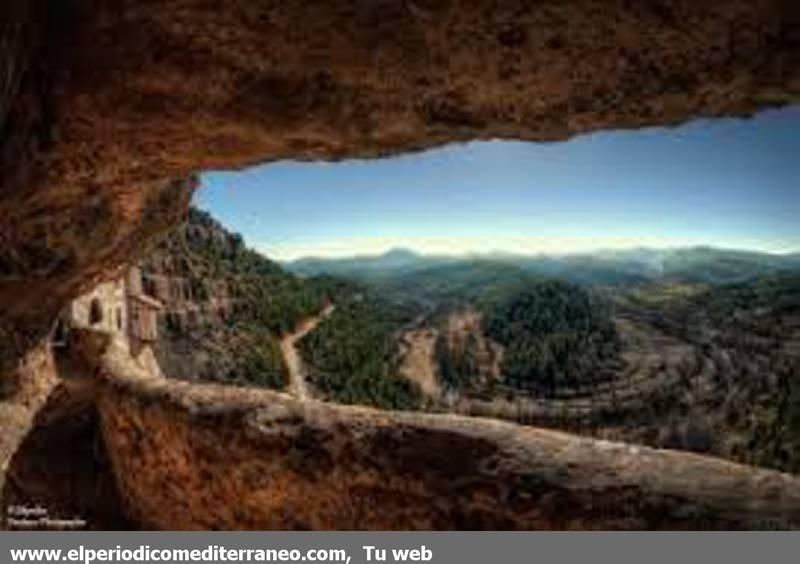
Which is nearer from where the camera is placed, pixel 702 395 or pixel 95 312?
pixel 95 312

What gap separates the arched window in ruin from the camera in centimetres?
1997

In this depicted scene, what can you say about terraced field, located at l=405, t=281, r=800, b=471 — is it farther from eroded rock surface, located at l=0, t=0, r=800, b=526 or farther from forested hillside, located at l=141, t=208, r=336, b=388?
eroded rock surface, located at l=0, t=0, r=800, b=526

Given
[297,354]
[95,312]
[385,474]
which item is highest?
[95,312]

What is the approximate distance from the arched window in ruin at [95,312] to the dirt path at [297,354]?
24.8 meters

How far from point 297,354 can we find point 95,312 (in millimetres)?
40750

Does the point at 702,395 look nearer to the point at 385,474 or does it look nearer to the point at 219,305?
the point at 219,305

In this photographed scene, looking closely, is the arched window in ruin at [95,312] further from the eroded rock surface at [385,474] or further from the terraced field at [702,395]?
the terraced field at [702,395]

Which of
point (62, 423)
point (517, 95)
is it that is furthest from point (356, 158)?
point (62, 423)

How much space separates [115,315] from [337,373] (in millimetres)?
36388

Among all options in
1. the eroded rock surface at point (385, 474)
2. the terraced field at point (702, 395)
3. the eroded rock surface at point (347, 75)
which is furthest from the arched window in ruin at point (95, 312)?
the terraced field at point (702, 395)

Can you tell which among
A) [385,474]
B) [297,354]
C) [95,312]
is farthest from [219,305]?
[385,474]

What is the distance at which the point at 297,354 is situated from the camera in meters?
61.1

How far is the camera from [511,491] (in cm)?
676

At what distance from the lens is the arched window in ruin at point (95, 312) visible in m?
20.0
